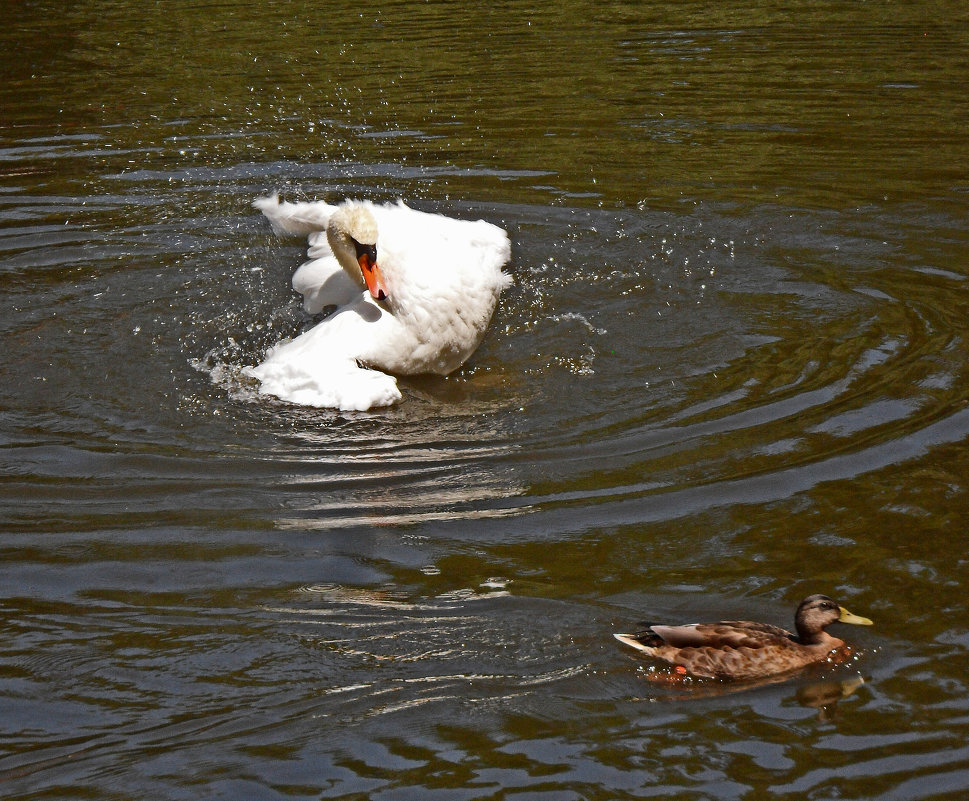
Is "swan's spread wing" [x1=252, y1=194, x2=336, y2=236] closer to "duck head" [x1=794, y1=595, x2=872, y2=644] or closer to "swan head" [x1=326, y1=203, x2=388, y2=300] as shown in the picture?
"swan head" [x1=326, y1=203, x2=388, y2=300]

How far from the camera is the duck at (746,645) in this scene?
4324 millimetres

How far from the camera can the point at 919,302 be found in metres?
7.59

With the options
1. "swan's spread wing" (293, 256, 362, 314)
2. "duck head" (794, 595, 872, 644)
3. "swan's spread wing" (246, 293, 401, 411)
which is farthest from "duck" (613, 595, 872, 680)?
"swan's spread wing" (293, 256, 362, 314)

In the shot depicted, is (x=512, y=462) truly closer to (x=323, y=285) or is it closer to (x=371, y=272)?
(x=371, y=272)

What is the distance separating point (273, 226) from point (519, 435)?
301cm

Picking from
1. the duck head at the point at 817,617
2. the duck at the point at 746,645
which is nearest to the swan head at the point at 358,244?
the duck at the point at 746,645

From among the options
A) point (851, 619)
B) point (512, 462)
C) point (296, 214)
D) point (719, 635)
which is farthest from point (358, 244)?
point (851, 619)

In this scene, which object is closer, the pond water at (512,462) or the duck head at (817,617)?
the pond water at (512,462)

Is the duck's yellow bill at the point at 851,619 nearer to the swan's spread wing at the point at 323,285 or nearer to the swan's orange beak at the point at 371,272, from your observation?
the swan's orange beak at the point at 371,272

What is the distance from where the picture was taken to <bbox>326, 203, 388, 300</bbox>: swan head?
23.3ft

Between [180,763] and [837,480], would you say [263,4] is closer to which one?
[837,480]

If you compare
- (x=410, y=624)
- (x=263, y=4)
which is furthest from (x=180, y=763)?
(x=263, y=4)

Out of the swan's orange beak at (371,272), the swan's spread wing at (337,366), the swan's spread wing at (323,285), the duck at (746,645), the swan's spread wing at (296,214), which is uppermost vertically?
the swan's spread wing at (296,214)

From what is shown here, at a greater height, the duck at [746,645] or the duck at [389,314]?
the duck at [389,314]
